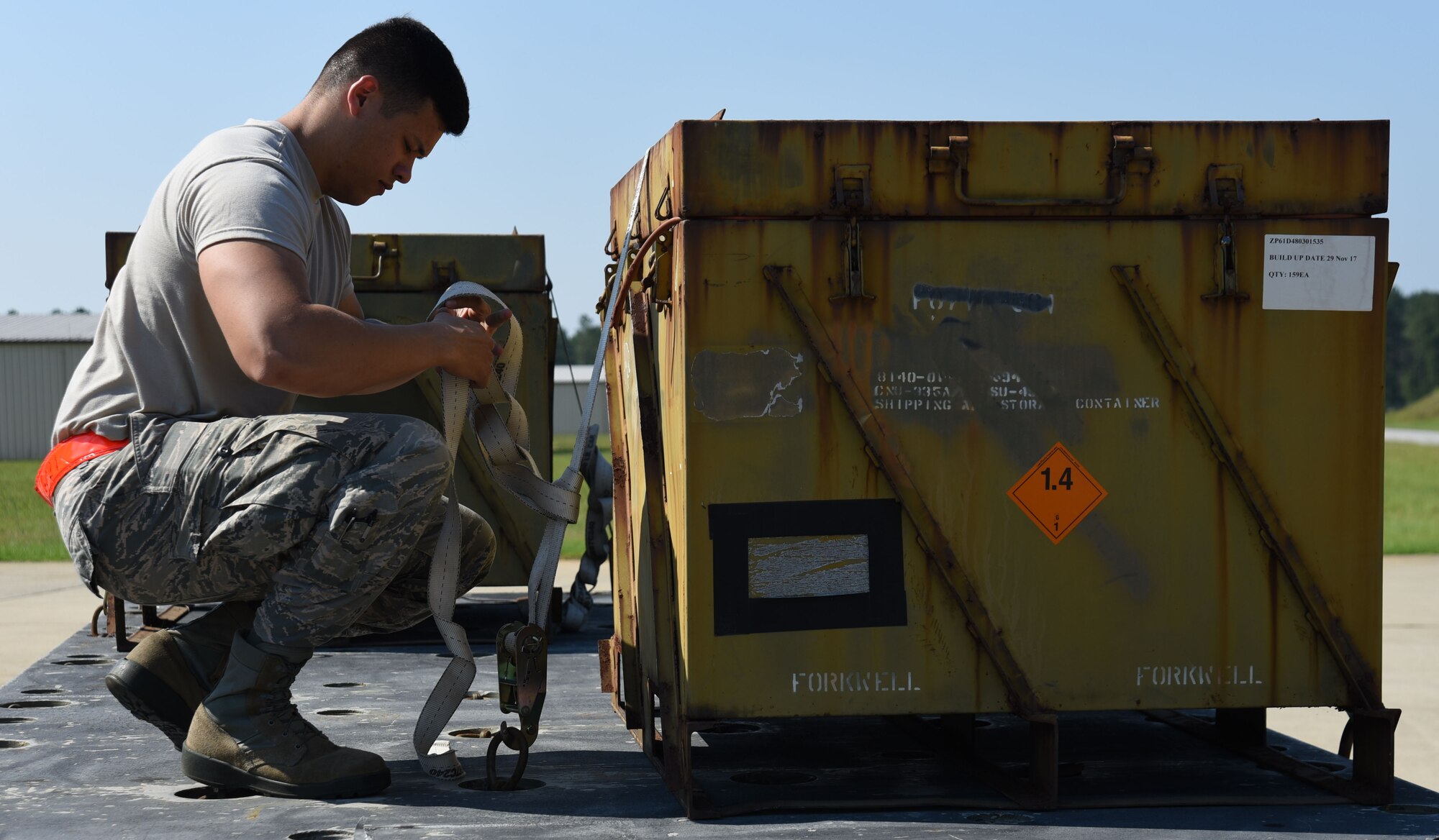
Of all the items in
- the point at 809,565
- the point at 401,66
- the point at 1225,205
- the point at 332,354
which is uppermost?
the point at 401,66

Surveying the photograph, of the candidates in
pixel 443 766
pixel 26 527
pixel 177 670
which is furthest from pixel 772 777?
pixel 26 527

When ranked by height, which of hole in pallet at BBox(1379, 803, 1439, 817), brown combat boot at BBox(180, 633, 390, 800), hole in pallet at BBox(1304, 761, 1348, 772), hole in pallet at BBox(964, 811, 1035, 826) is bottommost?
hole in pallet at BBox(1304, 761, 1348, 772)

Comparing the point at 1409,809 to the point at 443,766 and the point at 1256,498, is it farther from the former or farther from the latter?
the point at 443,766

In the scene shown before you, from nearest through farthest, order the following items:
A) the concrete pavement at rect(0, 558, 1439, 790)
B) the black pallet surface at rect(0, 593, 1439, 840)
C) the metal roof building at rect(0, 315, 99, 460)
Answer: the black pallet surface at rect(0, 593, 1439, 840)
the concrete pavement at rect(0, 558, 1439, 790)
the metal roof building at rect(0, 315, 99, 460)

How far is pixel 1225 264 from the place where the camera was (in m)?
2.47

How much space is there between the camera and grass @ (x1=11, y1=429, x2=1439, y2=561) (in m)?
9.52

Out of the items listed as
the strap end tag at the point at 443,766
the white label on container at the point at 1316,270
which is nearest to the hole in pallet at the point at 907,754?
the strap end tag at the point at 443,766

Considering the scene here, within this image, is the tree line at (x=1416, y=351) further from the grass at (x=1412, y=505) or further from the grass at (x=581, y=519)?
the grass at (x=581, y=519)

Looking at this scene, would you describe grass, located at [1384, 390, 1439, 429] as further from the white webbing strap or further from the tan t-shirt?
the tan t-shirt

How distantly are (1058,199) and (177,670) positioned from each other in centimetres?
186

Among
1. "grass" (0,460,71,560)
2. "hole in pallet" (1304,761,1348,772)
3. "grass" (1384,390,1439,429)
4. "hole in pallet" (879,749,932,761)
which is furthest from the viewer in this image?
"grass" (1384,390,1439,429)

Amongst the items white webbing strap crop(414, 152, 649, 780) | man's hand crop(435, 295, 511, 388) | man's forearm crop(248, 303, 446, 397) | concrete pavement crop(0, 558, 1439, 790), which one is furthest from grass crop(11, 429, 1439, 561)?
man's forearm crop(248, 303, 446, 397)

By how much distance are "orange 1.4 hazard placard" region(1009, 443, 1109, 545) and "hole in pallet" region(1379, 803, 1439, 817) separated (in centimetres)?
70

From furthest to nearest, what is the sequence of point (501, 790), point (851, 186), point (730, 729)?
point (730, 729) → point (501, 790) → point (851, 186)
